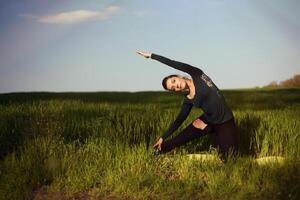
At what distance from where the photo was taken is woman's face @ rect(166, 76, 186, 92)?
637 cm

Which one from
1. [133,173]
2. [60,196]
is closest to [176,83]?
[133,173]

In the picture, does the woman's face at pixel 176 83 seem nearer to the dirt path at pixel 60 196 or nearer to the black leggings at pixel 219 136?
the black leggings at pixel 219 136

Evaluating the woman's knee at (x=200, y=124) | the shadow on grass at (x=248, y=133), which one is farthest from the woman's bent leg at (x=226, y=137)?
Result: the shadow on grass at (x=248, y=133)

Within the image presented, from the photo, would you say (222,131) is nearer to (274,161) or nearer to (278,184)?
(274,161)

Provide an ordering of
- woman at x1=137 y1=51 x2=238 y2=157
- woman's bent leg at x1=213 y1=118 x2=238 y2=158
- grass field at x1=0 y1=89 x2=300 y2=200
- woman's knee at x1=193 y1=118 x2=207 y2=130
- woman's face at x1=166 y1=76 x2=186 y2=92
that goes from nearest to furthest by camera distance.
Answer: grass field at x1=0 y1=89 x2=300 y2=200 < woman's face at x1=166 y1=76 x2=186 y2=92 < woman at x1=137 y1=51 x2=238 y2=157 < woman's bent leg at x1=213 y1=118 x2=238 y2=158 < woman's knee at x1=193 y1=118 x2=207 y2=130

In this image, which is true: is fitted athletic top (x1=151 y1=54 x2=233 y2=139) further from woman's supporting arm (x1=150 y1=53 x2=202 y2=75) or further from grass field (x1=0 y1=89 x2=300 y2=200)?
grass field (x1=0 y1=89 x2=300 y2=200)

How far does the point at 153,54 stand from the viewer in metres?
6.57

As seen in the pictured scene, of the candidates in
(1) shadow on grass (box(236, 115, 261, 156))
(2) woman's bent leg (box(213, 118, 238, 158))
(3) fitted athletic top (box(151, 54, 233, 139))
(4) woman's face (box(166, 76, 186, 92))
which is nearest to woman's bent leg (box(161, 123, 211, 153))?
(2) woman's bent leg (box(213, 118, 238, 158))

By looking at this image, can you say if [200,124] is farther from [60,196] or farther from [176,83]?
[60,196]

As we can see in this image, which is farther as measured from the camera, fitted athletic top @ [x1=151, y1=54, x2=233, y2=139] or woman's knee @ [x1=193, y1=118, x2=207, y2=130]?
woman's knee @ [x1=193, y1=118, x2=207, y2=130]

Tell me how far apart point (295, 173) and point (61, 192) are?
8.33 ft

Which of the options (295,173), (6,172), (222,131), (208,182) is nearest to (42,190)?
(6,172)

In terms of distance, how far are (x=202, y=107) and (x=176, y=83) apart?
0.48 meters

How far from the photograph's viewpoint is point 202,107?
661cm
